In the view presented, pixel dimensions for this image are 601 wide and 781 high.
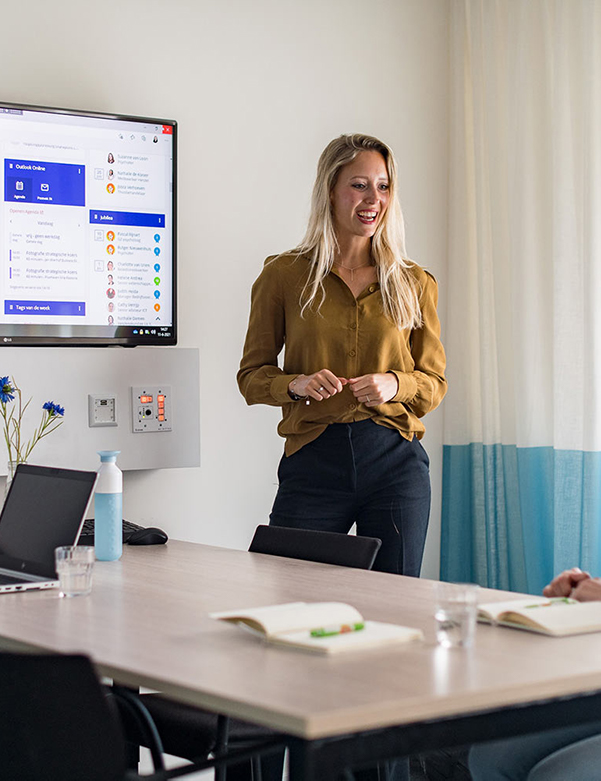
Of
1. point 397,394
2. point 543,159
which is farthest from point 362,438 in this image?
point 543,159

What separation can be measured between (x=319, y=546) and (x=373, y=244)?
1.04 metres

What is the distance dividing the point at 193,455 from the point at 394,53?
5.73 feet

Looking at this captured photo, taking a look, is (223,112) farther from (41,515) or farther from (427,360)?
(41,515)

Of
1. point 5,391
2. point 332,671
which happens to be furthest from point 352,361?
point 332,671

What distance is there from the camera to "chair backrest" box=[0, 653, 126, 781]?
1251 mm

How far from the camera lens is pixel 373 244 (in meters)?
3.02

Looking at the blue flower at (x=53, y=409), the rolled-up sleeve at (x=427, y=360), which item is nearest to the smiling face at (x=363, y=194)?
the rolled-up sleeve at (x=427, y=360)

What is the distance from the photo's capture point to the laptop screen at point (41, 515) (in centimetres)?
206

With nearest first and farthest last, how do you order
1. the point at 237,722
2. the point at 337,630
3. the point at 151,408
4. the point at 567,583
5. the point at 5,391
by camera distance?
1. the point at 337,630
2. the point at 567,583
3. the point at 237,722
4. the point at 5,391
5. the point at 151,408

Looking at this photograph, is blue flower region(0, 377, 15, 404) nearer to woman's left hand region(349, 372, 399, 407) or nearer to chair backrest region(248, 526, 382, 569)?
chair backrest region(248, 526, 382, 569)

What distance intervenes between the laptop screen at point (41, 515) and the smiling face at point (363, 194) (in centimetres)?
119

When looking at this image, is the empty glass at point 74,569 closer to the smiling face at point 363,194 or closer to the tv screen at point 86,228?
the tv screen at point 86,228

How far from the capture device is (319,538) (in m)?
2.34

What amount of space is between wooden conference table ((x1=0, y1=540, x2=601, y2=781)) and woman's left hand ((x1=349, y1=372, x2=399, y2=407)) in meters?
0.92
